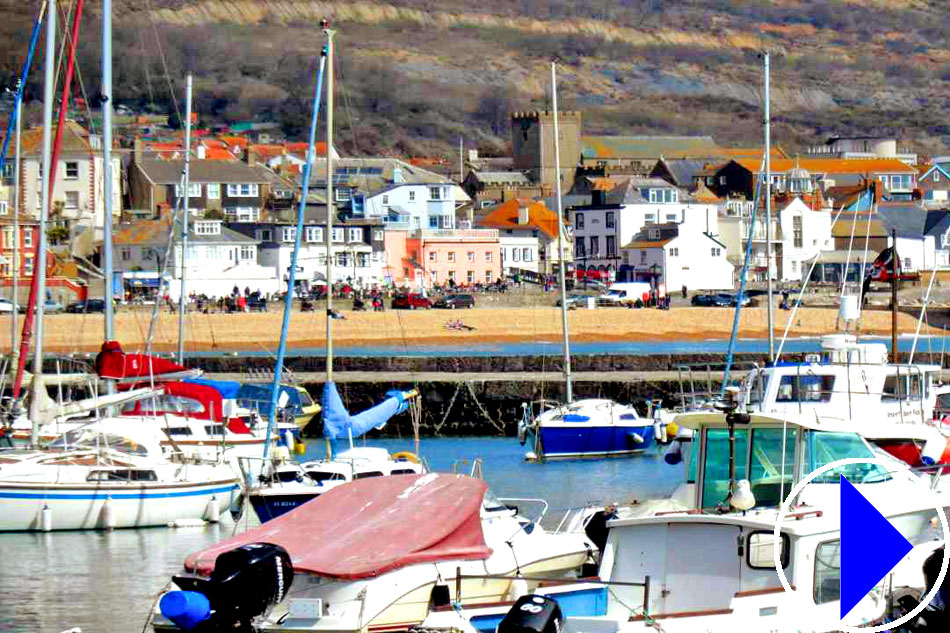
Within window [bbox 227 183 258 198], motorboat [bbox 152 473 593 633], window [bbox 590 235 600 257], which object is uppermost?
window [bbox 227 183 258 198]

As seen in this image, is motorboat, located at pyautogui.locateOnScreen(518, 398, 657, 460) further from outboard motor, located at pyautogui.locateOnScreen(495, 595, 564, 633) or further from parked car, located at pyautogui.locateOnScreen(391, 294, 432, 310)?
parked car, located at pyautogui.locateOnScreen(391, 294, 432, 310)

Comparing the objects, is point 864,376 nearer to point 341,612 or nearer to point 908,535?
point 908,535

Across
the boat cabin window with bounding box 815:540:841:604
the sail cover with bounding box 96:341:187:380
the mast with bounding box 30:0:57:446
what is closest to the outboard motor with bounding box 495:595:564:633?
the boat cabin window with bounding box 815:540:841:604

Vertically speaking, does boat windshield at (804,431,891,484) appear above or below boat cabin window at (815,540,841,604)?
above

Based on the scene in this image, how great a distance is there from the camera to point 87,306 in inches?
2844

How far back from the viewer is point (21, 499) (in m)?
24.5

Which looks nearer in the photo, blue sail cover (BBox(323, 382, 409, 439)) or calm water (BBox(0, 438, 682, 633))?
calm water (BBox(0, 438, 682, 633))

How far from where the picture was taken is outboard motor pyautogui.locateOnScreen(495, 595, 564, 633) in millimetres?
11852

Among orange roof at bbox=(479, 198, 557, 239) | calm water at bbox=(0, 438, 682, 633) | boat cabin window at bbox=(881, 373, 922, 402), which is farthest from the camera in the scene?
orange roof at bbox=(479, 198, 557, 239)

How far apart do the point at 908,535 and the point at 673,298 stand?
241 ft

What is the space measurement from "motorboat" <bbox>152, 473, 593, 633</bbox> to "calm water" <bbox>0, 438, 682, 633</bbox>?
14.1 ft

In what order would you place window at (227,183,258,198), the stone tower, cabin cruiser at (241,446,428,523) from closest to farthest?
cabin cruiser at (241,446,428,523), window at (227,183,258,198), the stone tower

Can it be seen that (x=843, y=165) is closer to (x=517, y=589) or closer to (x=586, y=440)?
(x=586, y=440)

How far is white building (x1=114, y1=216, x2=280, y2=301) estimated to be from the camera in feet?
273
